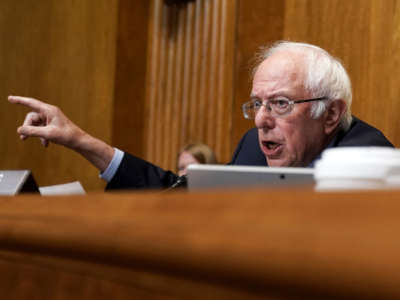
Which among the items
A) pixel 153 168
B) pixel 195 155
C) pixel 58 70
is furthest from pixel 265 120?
pixel 58 70

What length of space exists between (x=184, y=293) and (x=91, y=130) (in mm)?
4001

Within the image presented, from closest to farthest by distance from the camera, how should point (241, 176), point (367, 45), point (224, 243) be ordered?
point (224, 243) → point (241, 176) → point (367, 45)

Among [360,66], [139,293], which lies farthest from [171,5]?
[139,293]

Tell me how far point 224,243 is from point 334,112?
1.98 m

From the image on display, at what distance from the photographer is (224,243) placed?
441 millimetres

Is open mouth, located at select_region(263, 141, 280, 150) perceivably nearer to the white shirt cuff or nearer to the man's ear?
the man's ear

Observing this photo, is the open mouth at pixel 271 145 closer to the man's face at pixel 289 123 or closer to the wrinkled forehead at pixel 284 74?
the man's face at pixel 289 123

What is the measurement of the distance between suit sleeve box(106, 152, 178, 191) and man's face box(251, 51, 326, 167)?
0.37 metres

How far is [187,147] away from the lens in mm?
3850

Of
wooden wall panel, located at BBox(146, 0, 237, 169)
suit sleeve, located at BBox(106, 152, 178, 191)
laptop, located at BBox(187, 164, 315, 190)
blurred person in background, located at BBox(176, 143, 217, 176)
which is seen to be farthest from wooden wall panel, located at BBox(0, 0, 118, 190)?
→ laptop, located at BBox(187, 164, 315, 190)

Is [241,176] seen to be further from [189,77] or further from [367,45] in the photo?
[189,77]

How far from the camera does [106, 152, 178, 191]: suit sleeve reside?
7.20 feet

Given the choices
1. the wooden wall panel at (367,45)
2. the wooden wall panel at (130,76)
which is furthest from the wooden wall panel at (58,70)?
the wooden wall panel at (367,45)

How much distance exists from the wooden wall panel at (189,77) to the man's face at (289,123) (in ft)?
5.09
